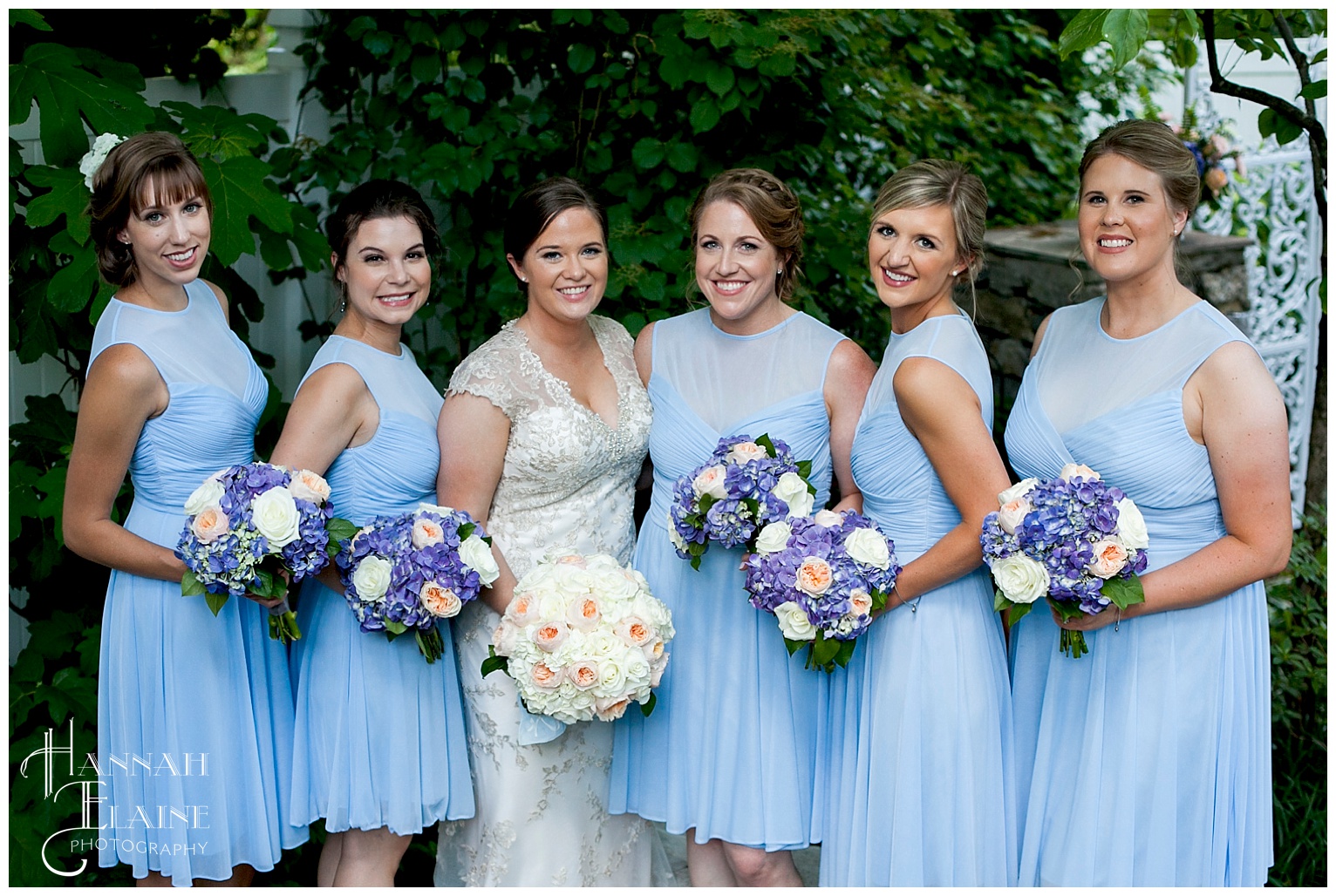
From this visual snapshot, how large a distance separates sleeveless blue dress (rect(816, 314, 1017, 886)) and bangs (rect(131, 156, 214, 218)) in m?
1.89

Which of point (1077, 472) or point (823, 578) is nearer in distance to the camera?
point (1077, 472)

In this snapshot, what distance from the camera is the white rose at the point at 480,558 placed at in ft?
10.4

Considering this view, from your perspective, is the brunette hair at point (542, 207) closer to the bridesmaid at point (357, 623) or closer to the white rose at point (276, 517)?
→ the bridesmaid at point (357, 623)

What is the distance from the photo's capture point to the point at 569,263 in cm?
348

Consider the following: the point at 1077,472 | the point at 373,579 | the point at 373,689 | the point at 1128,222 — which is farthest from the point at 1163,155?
the point at 373,689

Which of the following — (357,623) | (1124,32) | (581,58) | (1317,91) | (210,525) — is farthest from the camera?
(581,58)

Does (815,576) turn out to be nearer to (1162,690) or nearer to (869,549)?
(869,549)

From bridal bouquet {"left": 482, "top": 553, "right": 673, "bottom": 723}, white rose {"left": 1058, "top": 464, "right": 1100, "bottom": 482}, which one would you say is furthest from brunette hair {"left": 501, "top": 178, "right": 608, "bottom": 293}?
white rose {"left": 1058, "top": 464, "right": 1100, "bottom": 482}

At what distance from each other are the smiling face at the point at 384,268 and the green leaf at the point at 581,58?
155 centimetres

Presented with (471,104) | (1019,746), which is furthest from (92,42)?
(1019,746)

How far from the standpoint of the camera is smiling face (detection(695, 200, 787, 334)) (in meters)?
3.46

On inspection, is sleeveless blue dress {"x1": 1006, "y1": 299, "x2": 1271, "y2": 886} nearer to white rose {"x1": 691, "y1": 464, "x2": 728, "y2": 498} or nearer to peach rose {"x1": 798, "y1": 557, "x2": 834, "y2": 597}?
peach rose {"x1": 798, "y1": 557, "x2": 834, "y2": 597}

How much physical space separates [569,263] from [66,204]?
4.73 ft

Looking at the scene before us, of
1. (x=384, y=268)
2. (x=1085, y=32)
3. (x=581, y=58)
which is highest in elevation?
(x=581, y=58)
